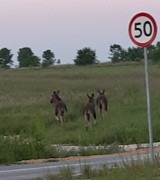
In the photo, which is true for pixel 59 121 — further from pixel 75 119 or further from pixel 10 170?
pixel 10 170

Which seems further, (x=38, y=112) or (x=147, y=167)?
(x=38, y=112)

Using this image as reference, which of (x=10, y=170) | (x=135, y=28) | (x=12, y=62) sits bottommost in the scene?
(x=10, y=170)

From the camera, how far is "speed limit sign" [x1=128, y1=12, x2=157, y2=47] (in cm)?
1400

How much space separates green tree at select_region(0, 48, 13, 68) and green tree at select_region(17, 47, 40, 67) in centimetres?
588

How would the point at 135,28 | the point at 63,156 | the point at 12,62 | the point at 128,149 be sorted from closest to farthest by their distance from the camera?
1. the point at 135,28
2. the point at 63,156
3. the point at 128,149
4. the point at 12,62

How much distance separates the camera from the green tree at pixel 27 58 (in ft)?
446

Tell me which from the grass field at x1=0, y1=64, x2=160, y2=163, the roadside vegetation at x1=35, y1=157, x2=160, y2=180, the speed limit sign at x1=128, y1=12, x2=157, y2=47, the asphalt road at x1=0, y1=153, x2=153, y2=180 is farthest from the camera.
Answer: the grass field at x1=0, y1=64, x2=160, y2=163

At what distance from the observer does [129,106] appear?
1593 inches

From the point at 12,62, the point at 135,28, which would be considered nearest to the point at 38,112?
the point at 135,28

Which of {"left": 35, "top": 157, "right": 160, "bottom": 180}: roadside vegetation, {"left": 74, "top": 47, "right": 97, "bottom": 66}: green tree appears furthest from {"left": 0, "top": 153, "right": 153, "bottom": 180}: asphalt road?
{"left": 74, "top": 47, "right": 97, "bottom": 66}: green tree

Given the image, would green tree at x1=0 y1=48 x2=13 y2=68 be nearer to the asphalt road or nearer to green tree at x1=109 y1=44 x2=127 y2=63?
green tree at x1=109 y1=44 x2=127 y2=63

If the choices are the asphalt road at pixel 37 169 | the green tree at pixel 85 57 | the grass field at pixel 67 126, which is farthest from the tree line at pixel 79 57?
the asphalt road at pixel 37 169

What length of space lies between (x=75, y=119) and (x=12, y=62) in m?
107

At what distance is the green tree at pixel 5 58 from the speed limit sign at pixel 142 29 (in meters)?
129
